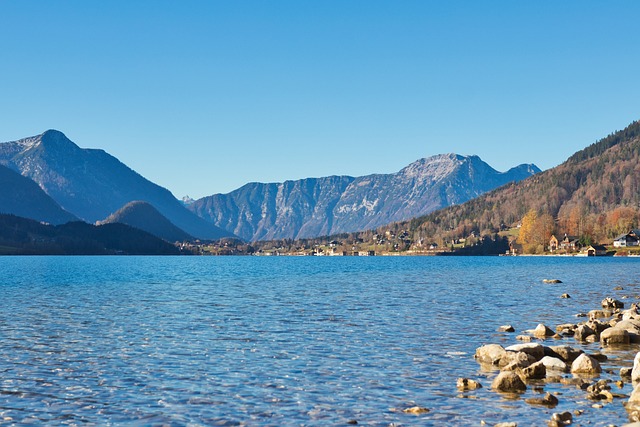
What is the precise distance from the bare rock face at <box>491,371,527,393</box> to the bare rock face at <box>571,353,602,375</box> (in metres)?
4.98

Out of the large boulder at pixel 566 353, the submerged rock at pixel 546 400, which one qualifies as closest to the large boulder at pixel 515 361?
the large boulder at pixel 566 353

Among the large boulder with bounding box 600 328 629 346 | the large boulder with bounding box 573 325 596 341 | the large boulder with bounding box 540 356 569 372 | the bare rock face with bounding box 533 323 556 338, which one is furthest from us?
the bare rock face with bounding box 533 323 556 338

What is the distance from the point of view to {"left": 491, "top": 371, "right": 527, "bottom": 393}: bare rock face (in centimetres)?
3020

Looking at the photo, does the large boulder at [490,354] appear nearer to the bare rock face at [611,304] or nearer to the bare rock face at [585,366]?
the bare rock face at [585,366]

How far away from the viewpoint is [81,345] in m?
43.2

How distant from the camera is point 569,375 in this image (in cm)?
3350

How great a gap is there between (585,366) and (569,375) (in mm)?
1108

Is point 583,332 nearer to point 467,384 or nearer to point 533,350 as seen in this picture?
point 533,350

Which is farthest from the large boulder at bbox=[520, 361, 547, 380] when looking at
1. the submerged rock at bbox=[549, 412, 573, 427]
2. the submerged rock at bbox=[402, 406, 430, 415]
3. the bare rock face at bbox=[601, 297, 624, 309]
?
the bare rock face at bbox=[601, 297, 624, 309]

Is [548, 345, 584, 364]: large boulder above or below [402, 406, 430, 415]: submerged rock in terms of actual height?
above

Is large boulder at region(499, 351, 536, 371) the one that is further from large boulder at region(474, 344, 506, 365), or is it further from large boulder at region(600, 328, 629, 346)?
large boulder at region(600, 328, 629, 346)

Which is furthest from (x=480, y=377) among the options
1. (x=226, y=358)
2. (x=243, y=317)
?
(x=243, y=317)

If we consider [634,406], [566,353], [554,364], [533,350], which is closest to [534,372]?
[554,364]

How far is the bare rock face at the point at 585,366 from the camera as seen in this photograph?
111 feet
